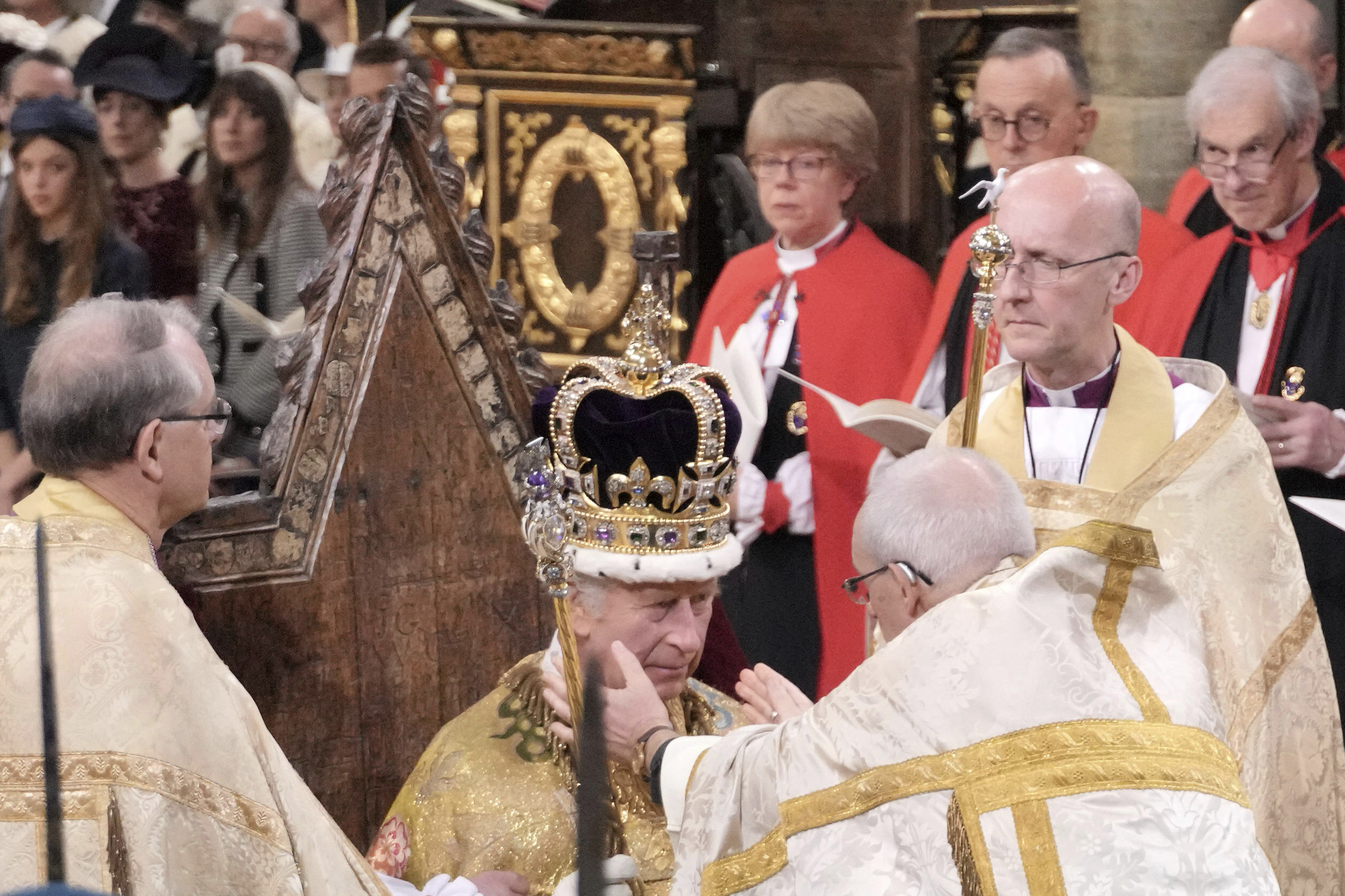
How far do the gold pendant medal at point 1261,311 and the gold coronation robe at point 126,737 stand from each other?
9.15 ft

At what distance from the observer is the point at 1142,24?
5.87 m

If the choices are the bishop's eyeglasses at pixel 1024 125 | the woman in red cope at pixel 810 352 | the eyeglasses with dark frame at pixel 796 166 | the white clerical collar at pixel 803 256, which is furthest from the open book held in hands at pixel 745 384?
the bishop's eyeglasses at pixel 1024 125

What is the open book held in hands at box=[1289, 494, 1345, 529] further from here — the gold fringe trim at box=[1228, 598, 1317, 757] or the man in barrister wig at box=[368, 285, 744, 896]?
the man in barrister wig at box=[368, 285, 744, 896]

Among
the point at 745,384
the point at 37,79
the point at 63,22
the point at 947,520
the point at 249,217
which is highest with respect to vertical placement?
the point at 63,22

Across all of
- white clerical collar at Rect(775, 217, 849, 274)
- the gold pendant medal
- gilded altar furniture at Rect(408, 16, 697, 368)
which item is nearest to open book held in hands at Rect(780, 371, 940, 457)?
the gold pendant medal

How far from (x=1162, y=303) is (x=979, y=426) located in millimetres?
1188

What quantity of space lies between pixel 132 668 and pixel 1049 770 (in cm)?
122

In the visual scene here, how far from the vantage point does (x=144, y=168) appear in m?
4.91

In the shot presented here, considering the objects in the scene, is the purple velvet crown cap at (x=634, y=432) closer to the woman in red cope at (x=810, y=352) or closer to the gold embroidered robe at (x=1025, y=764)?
the gold embroidered robe at (x=1025, y=764)

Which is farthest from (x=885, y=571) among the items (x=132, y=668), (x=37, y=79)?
(x=37, y=79)

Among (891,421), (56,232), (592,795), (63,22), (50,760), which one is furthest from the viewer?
(63,22)

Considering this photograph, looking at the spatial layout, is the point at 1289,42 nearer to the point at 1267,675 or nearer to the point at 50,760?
the point at 1267,675

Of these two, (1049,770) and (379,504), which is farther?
(379,504)

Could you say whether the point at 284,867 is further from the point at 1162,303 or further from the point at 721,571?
the point at 1162,303
